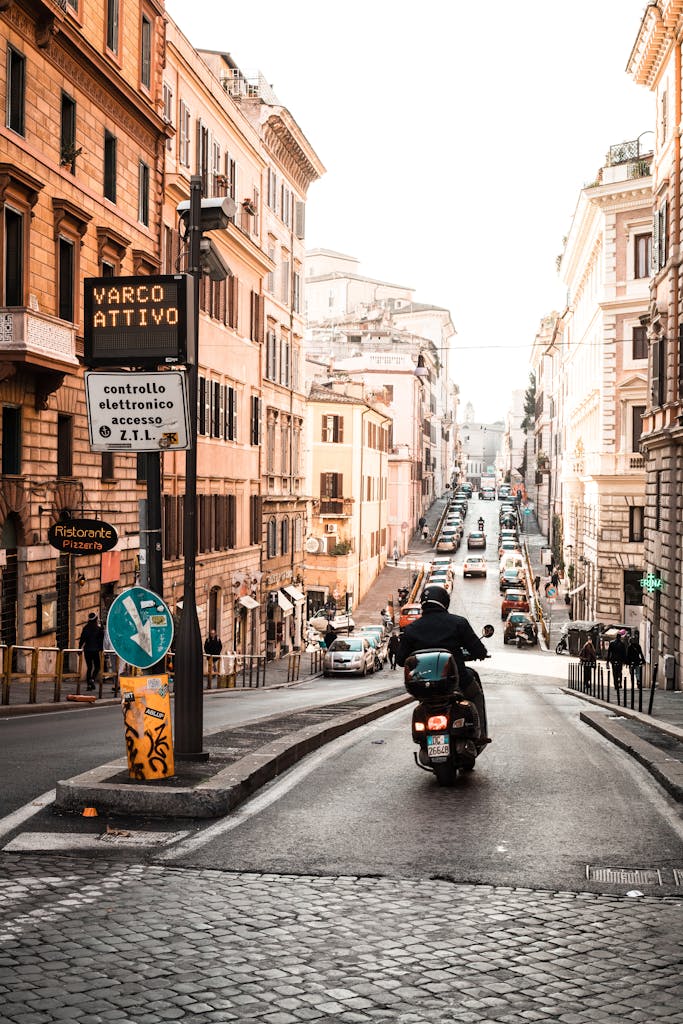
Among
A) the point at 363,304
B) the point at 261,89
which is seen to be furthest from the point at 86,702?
the point at 363,304

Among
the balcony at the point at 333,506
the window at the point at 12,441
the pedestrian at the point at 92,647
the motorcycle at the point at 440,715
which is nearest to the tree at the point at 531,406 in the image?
the balcony at the point at 333,506

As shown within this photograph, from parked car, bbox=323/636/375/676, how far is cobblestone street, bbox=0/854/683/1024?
35206 millimetres

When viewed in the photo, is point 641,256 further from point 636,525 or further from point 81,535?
point 81,535

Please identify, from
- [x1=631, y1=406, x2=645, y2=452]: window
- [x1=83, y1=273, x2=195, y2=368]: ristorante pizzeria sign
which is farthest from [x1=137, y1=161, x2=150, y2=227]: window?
[x1=631, y1=406, x2=645, y2=452]: window

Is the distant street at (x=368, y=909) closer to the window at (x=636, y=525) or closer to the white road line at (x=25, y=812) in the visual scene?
the white road line at (x=25, y=812)

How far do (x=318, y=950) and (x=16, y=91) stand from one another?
20553 millimetres

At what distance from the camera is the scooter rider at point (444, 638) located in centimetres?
1066

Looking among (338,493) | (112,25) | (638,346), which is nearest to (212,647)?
(112,25)

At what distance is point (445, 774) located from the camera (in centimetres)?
1040

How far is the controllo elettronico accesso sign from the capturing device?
22.5 m

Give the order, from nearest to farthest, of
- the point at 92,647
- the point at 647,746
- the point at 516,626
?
the point at 647,746 < the point at 92,647 < the point at 516,626

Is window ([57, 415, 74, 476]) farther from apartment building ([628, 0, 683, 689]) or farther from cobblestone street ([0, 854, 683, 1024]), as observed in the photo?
cobblestone street ([0, 854, 683, 1024])

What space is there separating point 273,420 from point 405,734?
118 ft

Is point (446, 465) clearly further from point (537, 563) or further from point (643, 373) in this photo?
point (643, 373)
